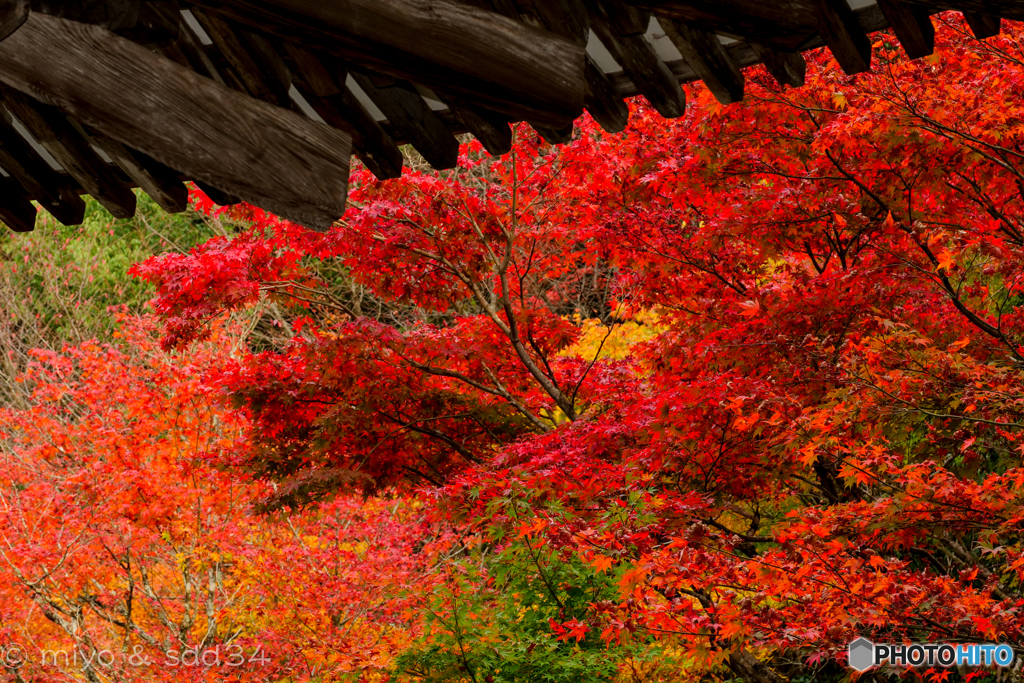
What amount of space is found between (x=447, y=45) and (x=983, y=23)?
0.95 m

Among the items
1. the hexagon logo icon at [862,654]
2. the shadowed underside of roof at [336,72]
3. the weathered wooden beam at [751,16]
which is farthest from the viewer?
the hexagon logo icon at [862,654]

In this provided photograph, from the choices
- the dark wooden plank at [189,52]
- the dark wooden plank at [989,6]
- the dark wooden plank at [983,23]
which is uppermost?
the dark wooden plank at [189,52]

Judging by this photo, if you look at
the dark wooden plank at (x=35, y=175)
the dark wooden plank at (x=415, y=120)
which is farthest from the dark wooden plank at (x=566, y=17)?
the dark wooden plank at (x=35, y=175)

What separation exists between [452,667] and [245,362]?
294cm

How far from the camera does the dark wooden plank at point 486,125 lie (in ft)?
5.37

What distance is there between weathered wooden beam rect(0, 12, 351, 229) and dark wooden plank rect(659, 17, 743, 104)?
625mm

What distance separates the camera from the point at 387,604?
8531 mm

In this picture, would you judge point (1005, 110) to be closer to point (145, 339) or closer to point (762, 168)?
point (762, 168)

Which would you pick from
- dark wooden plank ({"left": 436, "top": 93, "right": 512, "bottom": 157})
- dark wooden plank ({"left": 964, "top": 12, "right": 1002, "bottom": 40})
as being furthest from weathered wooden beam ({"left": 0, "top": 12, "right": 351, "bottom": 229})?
dark wooden plank ({"left": 964, "top": 12, "right": 1002, "bottom": 40})

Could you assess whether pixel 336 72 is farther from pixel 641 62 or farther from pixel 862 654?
pixel 862 654

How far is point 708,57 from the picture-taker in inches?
64.9

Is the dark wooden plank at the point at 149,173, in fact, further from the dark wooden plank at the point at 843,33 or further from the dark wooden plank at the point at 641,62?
the dark wooden plank at the point at 843,33

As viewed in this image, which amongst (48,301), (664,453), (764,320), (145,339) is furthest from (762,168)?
(48,301)

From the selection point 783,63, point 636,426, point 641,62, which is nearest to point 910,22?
point 783,63
